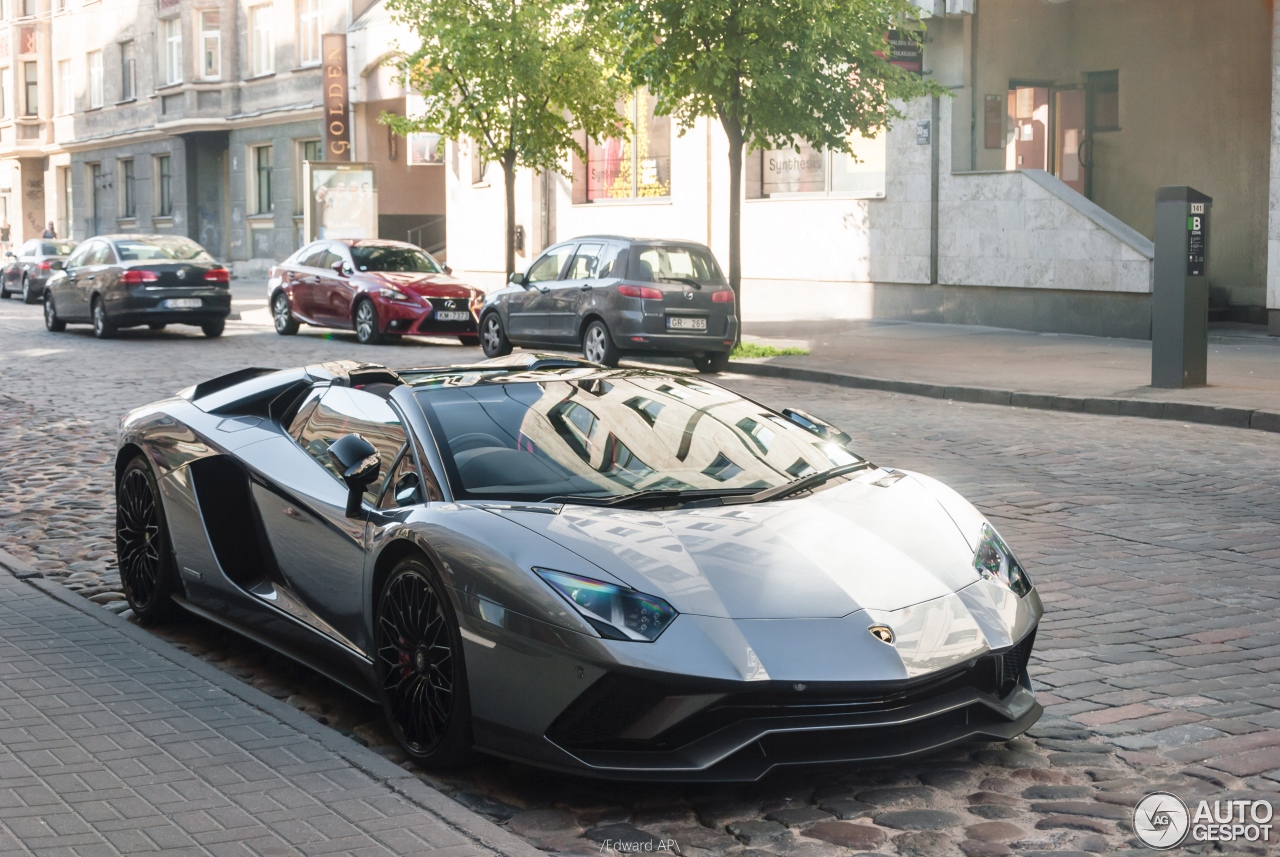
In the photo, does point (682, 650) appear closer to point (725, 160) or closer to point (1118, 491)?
point (1118, 491)

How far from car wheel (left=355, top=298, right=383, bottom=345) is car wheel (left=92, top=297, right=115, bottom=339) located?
4190 millimetres

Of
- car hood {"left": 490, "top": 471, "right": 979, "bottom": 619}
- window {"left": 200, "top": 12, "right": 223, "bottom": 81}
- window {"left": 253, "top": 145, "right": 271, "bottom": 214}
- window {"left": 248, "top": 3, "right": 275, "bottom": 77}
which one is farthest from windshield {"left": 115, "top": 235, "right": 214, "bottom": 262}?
window {"left": 200, "top": 12, "right": 223, "bottom": 81}

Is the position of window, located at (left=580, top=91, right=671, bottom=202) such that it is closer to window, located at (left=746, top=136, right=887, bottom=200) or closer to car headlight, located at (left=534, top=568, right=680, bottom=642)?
window, located at (left=746, top=136, right=887, bottom=200)

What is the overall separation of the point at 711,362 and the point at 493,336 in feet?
11.2

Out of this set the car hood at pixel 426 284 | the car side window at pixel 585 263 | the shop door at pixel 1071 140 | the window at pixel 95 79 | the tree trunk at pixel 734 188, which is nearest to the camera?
the car side window at pixel 585 263

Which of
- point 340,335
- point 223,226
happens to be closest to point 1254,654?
point 340,335

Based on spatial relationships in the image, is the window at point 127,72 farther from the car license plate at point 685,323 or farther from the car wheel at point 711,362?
the car license plate at point 685,323

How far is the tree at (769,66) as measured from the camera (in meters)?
19.9

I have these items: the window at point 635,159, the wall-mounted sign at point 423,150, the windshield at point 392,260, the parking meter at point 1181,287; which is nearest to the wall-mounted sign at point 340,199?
the wall-mounted sign at point 423,150

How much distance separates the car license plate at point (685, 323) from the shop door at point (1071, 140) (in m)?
9.93

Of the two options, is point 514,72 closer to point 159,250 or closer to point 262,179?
point 159,250

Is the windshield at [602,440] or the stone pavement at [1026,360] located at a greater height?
the windshield at [602,440]

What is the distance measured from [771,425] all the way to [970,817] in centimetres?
189

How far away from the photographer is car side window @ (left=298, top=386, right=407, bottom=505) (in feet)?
17.4
